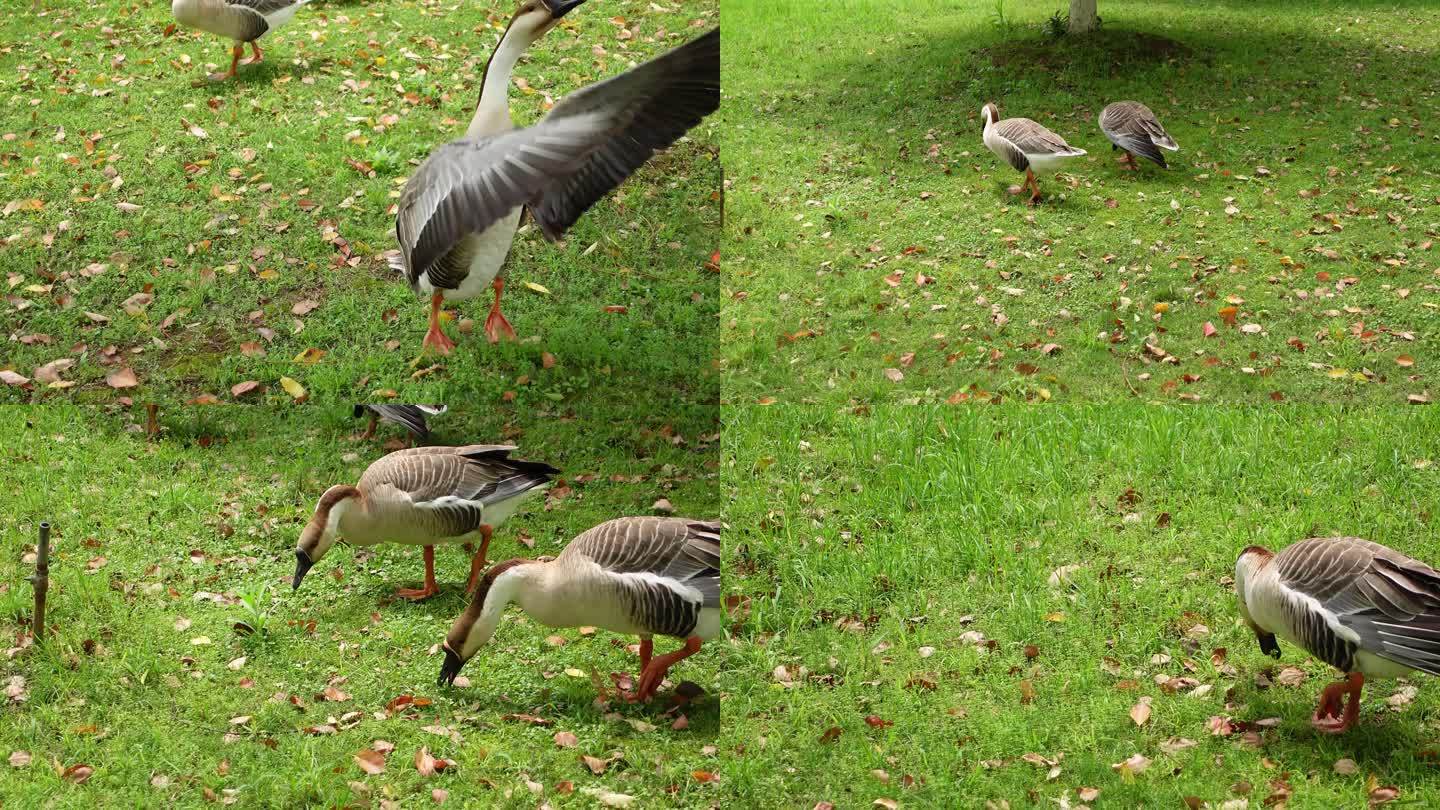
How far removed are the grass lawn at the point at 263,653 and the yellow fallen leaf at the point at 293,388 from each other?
0.12 metres

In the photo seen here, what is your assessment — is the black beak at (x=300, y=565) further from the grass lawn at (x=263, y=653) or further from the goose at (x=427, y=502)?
the grass lawn at (x=263, y=653)

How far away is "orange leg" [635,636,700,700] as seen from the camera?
11.7 feet

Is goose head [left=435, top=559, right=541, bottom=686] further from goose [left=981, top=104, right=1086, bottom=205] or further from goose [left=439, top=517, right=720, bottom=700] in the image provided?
goose [left=981, top=104, right=1086, bottom=205]

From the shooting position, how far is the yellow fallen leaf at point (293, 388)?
13.8ft

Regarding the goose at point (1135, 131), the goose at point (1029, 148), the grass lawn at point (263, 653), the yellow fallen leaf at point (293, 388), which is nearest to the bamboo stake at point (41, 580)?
the grass lawn at point (263, 653)

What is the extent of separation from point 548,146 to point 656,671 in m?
1.59

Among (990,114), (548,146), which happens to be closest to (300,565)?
(548,146)

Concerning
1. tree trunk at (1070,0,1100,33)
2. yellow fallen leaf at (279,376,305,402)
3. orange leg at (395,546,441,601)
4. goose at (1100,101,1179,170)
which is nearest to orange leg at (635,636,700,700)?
orange leg at (395,546,441,601)

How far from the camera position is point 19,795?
335 cm

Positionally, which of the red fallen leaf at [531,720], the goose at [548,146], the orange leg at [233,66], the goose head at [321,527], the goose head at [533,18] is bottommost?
the red fallen leaf at [531,720]

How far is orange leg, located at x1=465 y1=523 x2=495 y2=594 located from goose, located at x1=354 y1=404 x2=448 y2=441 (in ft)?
1.45

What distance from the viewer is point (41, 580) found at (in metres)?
3.68

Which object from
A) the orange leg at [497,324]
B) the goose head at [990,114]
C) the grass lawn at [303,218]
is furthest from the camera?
the goose head at [990,114]

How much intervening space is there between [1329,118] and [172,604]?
9.76 metres
